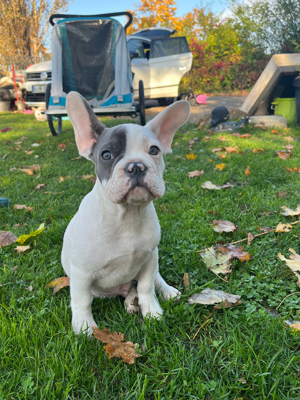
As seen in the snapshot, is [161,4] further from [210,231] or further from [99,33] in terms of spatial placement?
[210,231]

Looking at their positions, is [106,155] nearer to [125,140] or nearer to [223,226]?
[125,140]

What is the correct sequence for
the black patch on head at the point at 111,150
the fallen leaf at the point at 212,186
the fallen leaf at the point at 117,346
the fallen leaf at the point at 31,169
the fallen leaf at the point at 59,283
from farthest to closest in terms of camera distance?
1. the fallen leaf at the point at 31,169
2. the fallen leaf at the point at 212,186
3. the fallen leaf at the point at 59,283
4. the black patch on head at the point at 111,150
5. the fallen leaf at the point at 117,346

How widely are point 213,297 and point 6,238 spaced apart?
6.18 ft

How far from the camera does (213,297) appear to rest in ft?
6.41

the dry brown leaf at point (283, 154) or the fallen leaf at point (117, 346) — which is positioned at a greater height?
the dry brown leaf at point (283, 154)

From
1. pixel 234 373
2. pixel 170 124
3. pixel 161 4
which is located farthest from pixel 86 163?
pixel 161 4

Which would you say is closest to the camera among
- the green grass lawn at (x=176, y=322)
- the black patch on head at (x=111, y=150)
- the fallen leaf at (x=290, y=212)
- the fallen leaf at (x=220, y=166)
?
the green grass lawn at (x=176, y=322)

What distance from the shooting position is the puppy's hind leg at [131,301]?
6.44 feet

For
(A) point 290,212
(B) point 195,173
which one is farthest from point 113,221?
(B) point 195,173

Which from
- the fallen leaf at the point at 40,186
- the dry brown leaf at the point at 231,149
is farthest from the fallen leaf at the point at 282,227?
the fallen leaf at the point at 40,186

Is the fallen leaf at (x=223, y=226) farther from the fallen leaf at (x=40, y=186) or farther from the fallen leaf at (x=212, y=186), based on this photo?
→ the fallen leaf at (x=40, y=186)

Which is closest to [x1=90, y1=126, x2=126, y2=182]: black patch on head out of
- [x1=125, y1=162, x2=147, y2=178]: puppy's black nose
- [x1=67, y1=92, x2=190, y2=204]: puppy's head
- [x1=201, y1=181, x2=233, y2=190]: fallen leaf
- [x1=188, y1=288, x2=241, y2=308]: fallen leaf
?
[x1=67, y1=92, x2=190, y2=204]: puppy's head

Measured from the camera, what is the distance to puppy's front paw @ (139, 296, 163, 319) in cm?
188

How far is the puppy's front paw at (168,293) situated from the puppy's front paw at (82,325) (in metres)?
0.51
